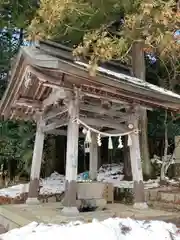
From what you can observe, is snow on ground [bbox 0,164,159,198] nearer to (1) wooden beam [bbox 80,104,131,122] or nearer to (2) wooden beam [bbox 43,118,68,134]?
(1) wooden beam [bbox 80,104,131,122]

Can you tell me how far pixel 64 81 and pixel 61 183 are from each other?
17.6 ft

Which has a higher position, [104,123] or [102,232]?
[104,123]

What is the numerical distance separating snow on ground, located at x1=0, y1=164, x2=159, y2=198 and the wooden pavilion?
50.5 inches

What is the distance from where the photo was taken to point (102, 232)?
3717 mm

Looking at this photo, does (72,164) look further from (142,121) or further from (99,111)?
(142,121)

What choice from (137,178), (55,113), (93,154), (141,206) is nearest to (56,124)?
(55,113)

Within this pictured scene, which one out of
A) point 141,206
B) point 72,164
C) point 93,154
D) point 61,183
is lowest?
point 141,206

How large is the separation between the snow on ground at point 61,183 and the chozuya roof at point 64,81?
2.50m

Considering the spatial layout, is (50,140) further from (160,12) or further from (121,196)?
(160,12)

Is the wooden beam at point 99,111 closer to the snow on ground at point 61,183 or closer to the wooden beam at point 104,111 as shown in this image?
the wooden beam at point 104,111

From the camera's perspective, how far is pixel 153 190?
704 cm

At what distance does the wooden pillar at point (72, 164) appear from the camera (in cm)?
531

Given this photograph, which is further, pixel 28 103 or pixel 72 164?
pixel 28 103

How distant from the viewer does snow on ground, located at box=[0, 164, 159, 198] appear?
806cm
